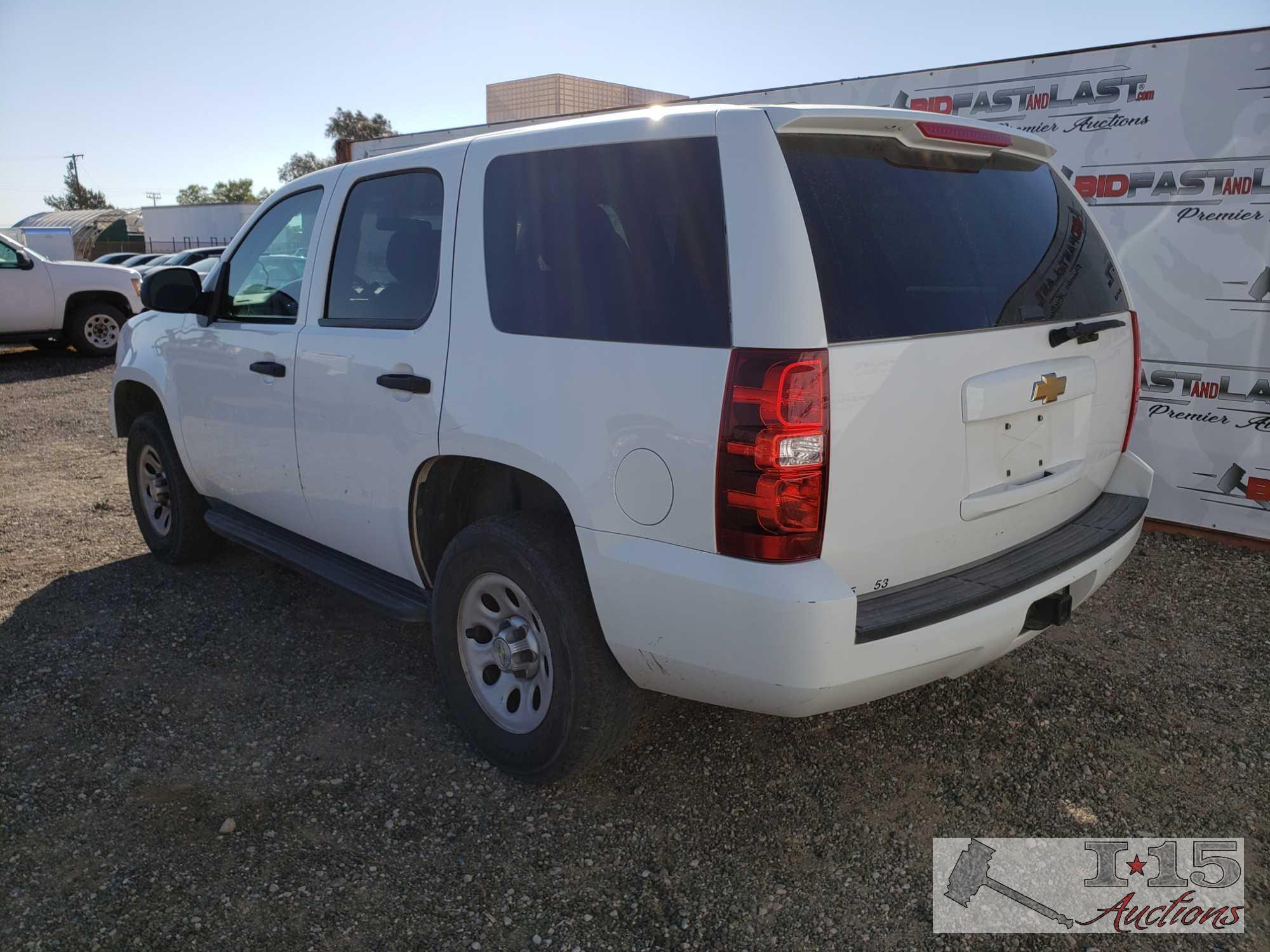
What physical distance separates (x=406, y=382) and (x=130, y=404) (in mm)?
2947

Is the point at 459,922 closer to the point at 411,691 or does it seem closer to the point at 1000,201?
the point at 411,691

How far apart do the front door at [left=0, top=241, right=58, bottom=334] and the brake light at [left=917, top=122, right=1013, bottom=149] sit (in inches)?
534

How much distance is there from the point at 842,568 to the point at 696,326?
0.71 meters

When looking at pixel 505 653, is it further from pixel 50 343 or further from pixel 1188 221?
pixel 50 343

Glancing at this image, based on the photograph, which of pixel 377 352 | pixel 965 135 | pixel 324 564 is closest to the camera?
pixel 965 135

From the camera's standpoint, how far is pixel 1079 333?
285cm

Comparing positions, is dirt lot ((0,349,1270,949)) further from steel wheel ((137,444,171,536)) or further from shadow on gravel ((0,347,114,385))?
shadow on gravel ((0,347,114,385))

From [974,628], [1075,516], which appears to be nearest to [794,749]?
[974,628]

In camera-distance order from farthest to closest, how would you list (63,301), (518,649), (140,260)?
1. (140,260)
2. (63,301)
3. (518,649)

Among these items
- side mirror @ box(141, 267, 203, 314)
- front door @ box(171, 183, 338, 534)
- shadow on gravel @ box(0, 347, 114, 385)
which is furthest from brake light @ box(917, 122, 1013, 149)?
shadow on gravel @ box(0, 347, 114, 385)

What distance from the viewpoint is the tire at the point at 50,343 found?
44.4 ft

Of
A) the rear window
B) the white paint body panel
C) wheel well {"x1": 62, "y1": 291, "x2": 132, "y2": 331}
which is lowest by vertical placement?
wheel well {"x1": 62, "y1": 291, "x2": 132, "y2": 331}

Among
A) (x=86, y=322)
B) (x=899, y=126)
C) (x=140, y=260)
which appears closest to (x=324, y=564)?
(x=899, y=126)

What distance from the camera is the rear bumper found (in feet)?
7.45
